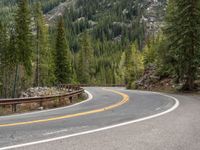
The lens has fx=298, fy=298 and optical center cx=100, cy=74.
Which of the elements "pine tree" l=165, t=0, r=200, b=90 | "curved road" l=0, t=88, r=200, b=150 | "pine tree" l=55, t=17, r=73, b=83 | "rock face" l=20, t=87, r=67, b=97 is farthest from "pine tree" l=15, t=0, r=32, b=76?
"curved road" l=0, t=88, r=200, b=150

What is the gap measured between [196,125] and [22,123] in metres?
5.41

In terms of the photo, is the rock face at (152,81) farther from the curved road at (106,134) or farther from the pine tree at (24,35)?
the curved road at (106,134)

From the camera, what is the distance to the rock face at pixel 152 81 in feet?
114

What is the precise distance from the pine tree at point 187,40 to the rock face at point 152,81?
19.2ft

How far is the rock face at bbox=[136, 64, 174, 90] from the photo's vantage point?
3470 centimetres

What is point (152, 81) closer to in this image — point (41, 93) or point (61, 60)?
point (41, 93)

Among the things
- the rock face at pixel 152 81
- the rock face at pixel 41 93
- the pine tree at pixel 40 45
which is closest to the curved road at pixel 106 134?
the rock face at pixel 41 93

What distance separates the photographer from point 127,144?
6.59 meters

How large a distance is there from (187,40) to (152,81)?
11686 mm

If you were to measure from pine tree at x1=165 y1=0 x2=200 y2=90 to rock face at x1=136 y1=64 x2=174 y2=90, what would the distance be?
5852mm

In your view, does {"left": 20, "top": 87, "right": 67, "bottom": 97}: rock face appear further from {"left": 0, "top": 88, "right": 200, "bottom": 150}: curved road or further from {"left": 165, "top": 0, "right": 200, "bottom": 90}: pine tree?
{"left": 0, "top": 88, "right": 200, "bottom": 150}: curved road

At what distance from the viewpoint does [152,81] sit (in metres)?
37.8

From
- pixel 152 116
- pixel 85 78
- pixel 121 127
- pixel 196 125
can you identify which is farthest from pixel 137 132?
pixel 85 78

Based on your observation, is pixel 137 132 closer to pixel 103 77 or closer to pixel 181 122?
pixel 181 122
